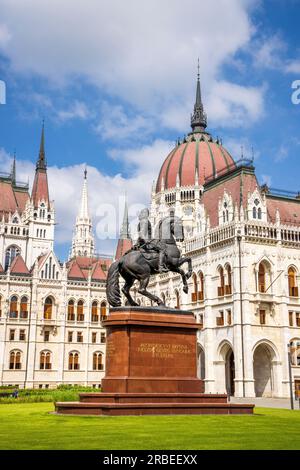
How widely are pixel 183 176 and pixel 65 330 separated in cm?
2934

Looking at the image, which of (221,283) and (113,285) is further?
(221,283)

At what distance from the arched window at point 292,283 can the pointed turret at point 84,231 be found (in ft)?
286

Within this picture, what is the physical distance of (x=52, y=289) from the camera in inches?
3066

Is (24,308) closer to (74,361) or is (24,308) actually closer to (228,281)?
(74,361)

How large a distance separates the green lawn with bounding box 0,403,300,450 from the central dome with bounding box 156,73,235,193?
66.5 meters

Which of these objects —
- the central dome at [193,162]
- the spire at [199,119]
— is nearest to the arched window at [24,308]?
the central dome at [193,162]

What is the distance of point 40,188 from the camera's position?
321 feet

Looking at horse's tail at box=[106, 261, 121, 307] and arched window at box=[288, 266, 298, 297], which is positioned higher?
arched window at box=[288, 266, 298, 297]

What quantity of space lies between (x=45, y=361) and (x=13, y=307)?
832 cm

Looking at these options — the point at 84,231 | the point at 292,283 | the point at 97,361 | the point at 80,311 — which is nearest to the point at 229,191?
the point at 292,283

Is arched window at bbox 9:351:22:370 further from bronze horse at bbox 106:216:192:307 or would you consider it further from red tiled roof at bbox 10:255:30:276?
bronze horse at bbox 106:216:192:307

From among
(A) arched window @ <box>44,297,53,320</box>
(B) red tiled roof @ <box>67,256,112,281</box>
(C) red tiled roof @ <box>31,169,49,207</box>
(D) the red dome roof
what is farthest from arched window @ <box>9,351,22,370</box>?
(D) the red dome roof

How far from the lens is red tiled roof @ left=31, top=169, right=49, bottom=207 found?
96.4 metres

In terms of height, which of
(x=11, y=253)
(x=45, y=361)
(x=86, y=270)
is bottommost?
(x=45, y=361)
